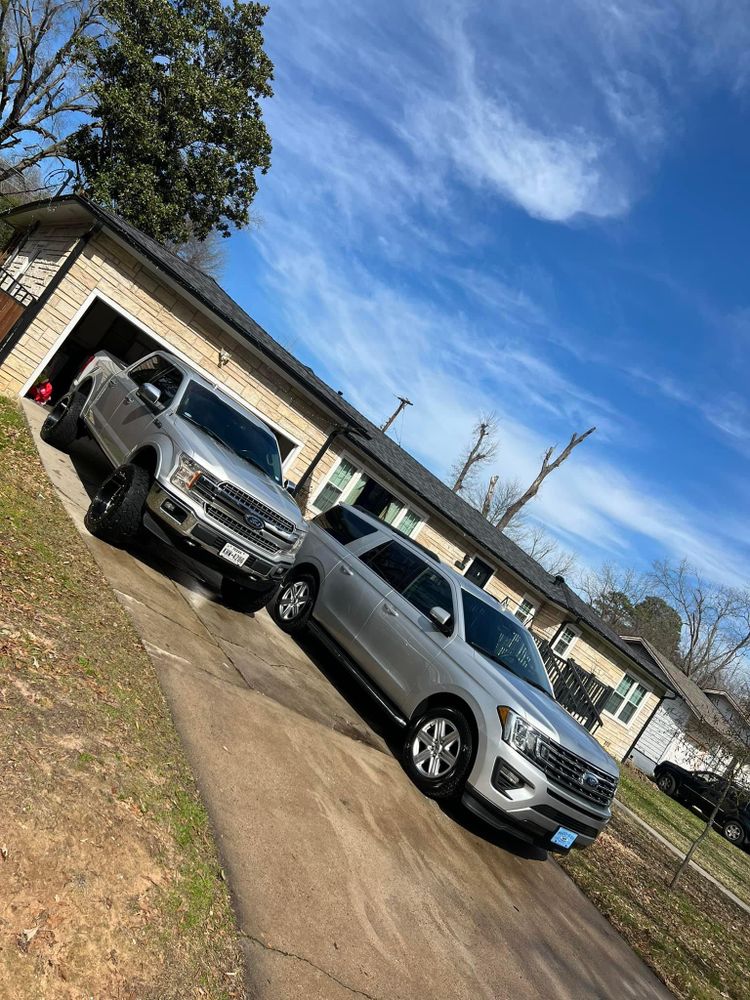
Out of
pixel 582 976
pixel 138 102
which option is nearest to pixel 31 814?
pixel 582 976

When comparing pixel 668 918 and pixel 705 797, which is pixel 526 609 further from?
pixel 668 918

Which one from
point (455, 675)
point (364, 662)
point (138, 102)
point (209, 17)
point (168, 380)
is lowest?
point (364, 662)

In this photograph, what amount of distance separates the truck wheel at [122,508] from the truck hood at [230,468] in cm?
54

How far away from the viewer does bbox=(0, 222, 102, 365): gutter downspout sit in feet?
37.6

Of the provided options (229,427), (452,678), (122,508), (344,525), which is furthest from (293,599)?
(452,678)

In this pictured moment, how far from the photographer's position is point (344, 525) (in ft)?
27.4

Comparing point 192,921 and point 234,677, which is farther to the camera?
point 234,677

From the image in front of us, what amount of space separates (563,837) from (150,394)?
605 cm

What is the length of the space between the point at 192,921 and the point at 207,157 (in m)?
32.0

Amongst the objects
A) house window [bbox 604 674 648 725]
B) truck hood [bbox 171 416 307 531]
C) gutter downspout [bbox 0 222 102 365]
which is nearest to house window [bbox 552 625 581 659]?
house window [bbox 604 674 648 725]

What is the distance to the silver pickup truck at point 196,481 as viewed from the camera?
6.45 m

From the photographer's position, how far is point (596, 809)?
19.7ft

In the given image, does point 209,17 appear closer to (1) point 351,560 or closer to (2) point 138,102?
(2) point 138,102

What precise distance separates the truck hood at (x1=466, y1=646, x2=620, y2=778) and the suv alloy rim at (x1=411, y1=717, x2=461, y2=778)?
59 centimetres
